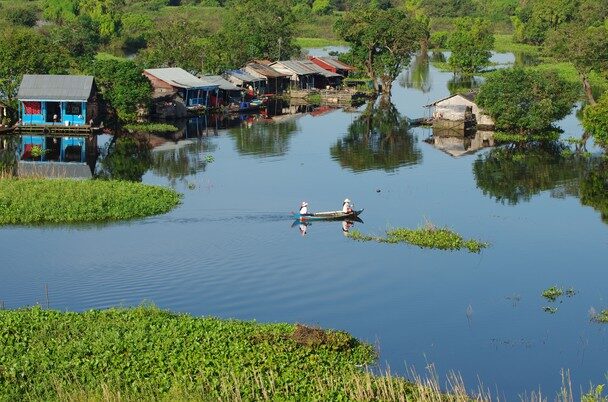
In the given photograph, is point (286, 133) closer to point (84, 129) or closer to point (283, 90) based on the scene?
point (84, 129)

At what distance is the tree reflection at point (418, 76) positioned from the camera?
273 ft

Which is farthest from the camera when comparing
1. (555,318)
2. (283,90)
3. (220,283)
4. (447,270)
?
(283,90)

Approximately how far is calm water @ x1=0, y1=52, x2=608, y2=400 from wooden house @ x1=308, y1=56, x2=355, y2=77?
1291 inches

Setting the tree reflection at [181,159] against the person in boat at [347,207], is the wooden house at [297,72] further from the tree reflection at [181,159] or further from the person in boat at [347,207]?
the person in boat at [347,207]

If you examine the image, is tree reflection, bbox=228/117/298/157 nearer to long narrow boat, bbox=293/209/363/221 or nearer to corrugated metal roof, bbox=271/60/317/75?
corrugated metal roof, bbox=271/60/317/75

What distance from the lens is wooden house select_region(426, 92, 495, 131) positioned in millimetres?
59281

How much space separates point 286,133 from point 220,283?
30.0 metres

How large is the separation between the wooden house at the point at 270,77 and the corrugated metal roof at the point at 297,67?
0.73 meters

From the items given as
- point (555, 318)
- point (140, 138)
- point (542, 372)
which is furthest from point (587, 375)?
point (140, 138)

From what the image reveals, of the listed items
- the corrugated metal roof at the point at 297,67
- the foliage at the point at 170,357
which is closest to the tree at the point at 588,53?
the corrugated metal roof at the point at 297,67

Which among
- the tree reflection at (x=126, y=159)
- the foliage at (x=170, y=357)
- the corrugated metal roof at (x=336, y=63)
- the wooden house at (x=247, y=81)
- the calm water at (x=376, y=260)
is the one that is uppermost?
the corrugated metal roof at (x=336, y=63)

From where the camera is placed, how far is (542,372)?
2330cm

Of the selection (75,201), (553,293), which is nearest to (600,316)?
(553,293)

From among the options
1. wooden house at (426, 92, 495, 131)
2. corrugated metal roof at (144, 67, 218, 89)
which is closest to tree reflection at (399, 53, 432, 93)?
wooden house at (426, 92, 495, 131)
